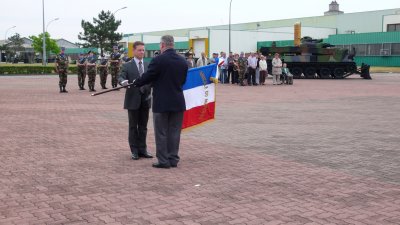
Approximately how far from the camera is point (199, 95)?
8023mm

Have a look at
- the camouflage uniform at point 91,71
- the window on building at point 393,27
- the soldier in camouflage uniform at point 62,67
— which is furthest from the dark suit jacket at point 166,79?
the window on building at point 393,27

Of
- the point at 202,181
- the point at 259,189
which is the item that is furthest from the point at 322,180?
the point at 202,181

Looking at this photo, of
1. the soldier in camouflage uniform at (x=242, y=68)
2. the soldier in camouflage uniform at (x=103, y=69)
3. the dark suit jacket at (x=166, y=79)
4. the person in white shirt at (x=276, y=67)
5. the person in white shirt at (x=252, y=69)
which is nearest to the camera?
the dark suit jacket at (x=166, y=79)

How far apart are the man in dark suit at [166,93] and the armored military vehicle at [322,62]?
29.1m

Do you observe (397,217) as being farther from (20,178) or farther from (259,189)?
(20,178)

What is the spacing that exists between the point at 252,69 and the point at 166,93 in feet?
67.9

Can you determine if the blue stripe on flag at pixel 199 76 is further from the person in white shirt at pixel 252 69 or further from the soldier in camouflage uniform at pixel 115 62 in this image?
the person in white shirt at pixel 252 69

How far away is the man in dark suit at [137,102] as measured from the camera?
7.83 meters

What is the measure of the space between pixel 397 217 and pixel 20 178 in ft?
14.5

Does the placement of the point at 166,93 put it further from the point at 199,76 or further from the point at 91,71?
the point at 91,71

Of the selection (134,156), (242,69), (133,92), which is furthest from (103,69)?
(134,156)

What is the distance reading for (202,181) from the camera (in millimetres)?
6426

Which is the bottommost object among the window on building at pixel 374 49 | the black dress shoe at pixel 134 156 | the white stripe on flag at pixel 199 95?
the black dress shoe at pixel 134 156

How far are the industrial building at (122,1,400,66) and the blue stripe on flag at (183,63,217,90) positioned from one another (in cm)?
4407
